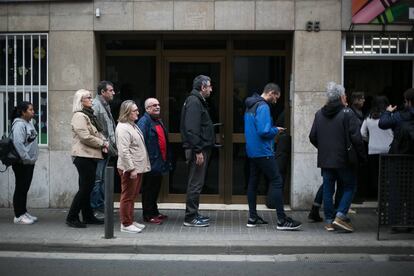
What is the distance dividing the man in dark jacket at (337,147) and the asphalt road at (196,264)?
1.04 meters

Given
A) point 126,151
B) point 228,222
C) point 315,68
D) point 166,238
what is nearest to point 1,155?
point 126,151

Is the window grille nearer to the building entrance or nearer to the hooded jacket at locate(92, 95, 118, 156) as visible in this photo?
the building entrance

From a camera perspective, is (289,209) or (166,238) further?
(289,209)

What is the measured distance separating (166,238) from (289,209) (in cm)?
274

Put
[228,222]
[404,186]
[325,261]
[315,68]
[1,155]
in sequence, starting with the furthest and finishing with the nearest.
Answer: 1. [315,68]
2. [228,222]
3. [1,155]
4. [404,186]
5. [325,261]

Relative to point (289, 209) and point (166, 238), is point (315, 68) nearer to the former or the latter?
point (289, 209)

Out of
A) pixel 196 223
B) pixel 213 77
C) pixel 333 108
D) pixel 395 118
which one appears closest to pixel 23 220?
pixel 196 223

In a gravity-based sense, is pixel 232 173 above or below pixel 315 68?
below

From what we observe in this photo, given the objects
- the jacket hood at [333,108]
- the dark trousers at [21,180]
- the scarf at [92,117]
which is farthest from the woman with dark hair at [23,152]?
the jacket hood at [333,108]

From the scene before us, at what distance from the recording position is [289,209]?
10680 millimetres

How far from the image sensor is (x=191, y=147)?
9.08 m

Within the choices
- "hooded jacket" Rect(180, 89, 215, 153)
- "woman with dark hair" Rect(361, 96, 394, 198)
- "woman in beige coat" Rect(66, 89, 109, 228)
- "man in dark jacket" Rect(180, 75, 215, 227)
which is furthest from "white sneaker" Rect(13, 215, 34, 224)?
"woman with dark hair" Rect(361, 96, 394, 198)

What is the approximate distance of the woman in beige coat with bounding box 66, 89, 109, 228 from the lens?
897cm

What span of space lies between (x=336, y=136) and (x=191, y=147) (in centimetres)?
193
